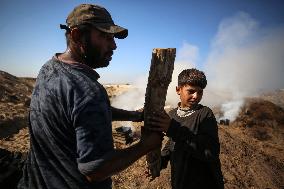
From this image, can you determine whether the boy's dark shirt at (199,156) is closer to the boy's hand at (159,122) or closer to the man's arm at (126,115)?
the boy's hand at (159,122)

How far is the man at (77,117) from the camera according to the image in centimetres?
153

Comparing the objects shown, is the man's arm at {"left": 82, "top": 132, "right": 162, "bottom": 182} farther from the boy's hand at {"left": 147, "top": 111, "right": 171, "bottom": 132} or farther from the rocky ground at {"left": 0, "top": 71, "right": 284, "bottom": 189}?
the rocky ground at {"left": 0, "top": 71, "right": 284, "bottom": 189}

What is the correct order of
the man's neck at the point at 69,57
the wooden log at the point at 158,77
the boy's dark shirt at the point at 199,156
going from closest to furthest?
the man's neck at the point at 69,57, the wooden log at the point at 158,77, the boy's dark shirt at the point at 199,156

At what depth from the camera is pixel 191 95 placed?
10.0ft

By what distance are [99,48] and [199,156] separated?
59.4 inches

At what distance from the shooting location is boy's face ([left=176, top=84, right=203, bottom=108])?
303 centimetres

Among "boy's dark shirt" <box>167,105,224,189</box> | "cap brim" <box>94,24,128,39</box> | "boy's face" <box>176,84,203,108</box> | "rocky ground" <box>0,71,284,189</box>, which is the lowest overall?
"rocky ground" <box>0,71,284,189</box>

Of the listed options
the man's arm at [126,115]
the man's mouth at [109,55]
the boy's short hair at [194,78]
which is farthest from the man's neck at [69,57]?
the boy's short hair at [194,78]

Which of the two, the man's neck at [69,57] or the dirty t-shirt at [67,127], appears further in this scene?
the man's neck at [69,57]

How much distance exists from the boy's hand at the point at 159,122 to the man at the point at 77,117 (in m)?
0.27

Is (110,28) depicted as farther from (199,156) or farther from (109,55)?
(199,156)

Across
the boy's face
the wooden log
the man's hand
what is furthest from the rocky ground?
the boy's face

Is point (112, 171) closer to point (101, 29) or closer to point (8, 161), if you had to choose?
point (101, 29)

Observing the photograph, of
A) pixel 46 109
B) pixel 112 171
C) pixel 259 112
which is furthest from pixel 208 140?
pixel 259 112
